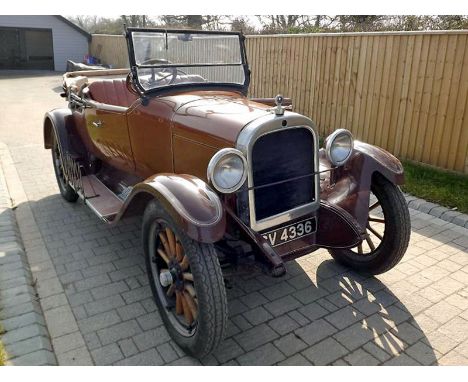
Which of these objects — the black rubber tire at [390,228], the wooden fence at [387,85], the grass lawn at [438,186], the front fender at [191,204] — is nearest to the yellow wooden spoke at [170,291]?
the front fender at [191,204]

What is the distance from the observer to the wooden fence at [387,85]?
5430mm

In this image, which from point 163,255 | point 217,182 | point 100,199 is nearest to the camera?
point 217,182

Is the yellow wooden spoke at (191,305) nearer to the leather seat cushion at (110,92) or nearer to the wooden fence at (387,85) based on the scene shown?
the leather seat cushion at (110,92)

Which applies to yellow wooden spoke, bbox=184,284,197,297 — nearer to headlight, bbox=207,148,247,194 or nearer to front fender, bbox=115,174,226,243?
front fender, bbox=115,174,226,243

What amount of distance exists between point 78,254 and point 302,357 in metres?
2.22

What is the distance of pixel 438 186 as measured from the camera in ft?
16.9

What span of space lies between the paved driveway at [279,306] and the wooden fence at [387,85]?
1873 millimetres

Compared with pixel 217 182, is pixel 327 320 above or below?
below

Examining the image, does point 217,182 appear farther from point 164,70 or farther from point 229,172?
point 164,70

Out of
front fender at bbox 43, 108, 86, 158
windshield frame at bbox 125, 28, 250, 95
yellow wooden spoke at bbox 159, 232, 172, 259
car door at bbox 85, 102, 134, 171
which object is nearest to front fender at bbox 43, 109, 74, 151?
front fender at bbox 43, 108, 86, 158

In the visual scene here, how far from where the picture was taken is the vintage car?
2.39 meters

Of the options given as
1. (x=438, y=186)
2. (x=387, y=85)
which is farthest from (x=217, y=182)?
(x=387, y=85)

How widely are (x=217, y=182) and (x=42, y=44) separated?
23.5 m

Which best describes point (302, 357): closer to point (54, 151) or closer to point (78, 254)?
point (78, 254)
